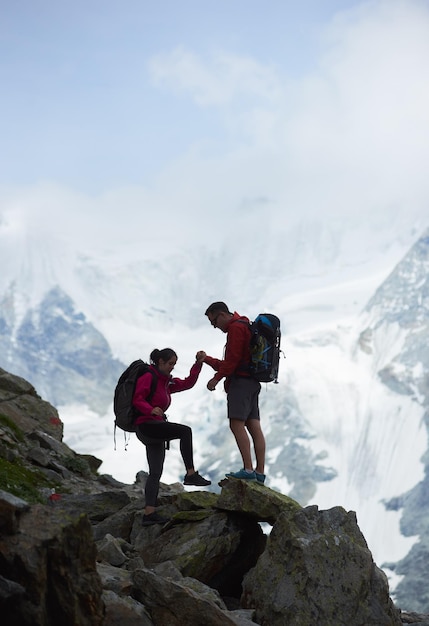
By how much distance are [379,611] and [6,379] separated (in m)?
15.3

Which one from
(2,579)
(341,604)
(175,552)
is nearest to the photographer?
(2,579)

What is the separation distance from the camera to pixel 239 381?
13.4m

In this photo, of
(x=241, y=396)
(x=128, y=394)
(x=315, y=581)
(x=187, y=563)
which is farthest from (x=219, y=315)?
(x=315, y=581)

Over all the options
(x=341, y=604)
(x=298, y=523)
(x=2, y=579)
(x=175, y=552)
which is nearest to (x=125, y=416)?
(x=175, y=552)

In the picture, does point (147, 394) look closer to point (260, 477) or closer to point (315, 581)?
point (260, 477)

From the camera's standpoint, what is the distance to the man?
13.1 metres

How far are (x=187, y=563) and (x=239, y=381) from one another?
11.2 ft

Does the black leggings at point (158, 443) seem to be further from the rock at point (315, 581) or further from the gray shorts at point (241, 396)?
the rock at point (315, 581)

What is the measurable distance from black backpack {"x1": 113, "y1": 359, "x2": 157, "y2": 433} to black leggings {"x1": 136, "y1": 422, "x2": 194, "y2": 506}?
22 cm

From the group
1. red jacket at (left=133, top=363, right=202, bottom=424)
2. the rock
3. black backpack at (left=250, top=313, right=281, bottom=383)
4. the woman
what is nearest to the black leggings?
the woman

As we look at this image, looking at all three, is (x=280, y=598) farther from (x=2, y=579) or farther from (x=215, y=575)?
(x=2, y=579)

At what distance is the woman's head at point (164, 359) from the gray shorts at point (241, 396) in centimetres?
117

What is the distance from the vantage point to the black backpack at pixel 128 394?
41.8 feet

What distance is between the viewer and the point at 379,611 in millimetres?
10406
